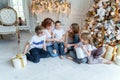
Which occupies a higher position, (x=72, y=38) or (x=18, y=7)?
(x=18, y=7)

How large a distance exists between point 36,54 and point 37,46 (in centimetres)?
21

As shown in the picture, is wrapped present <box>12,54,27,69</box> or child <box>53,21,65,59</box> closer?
wrapped present <box>12,54,27,69</box>

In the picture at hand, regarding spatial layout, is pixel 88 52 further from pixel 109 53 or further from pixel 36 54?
pixel 36 54

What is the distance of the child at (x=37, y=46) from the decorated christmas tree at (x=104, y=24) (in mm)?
1091

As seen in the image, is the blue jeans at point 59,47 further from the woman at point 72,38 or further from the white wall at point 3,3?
the white wall at point 3,3

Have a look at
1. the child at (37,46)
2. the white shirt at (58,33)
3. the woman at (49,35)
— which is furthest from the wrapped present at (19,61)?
the white shirt at (58,33)

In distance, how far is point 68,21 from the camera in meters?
5.52

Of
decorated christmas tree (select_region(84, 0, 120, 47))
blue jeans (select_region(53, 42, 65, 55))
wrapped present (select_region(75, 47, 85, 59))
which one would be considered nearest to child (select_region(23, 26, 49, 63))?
blue jeans (select_region(53, 42, 65, 55))

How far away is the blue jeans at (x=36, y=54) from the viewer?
3703 millimetres

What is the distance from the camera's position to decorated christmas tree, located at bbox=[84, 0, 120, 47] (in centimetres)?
392

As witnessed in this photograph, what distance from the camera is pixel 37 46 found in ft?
12.8

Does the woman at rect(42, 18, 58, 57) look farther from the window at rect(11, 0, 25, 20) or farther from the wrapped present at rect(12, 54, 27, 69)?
the window at rect(11, 0, 25, 20)

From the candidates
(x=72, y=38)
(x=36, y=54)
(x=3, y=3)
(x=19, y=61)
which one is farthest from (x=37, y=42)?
(x=3, y=3)

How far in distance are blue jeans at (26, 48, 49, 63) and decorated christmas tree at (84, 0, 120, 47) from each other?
3.68ft
